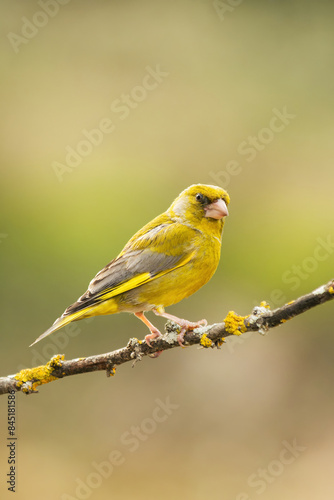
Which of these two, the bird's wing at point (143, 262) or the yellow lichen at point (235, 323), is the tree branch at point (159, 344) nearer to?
the yellow lichen at point (235, 323)

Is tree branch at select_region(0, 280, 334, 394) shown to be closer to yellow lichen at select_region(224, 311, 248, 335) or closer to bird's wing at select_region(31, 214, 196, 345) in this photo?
yellow lichen at select_region(224, 311, 248, 335)

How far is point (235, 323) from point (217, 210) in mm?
1080

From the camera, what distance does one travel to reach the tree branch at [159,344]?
272 cm

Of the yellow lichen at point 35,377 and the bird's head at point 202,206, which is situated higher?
the bird's head at point 202,206

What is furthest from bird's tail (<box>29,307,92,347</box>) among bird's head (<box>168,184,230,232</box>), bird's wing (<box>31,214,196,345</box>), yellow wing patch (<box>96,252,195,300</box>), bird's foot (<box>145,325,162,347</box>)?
bird's head (<box>168,184,230,232</box>)

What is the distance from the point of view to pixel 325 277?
8555 mm

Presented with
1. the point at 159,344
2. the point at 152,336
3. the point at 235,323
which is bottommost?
the point at 235,323

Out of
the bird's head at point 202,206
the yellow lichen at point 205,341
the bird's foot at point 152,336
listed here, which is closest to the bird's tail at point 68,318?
the bird's foot at point 152,336

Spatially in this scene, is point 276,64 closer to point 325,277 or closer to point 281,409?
point 325,277

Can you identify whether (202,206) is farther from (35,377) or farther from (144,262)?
(35,377)

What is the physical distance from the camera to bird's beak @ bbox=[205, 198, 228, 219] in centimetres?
369

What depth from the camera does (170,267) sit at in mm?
3990

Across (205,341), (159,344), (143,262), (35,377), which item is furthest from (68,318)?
(205,341)

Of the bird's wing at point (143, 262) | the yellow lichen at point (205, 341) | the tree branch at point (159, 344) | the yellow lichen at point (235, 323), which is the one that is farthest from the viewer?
the bird's wing at point (143, 262)
